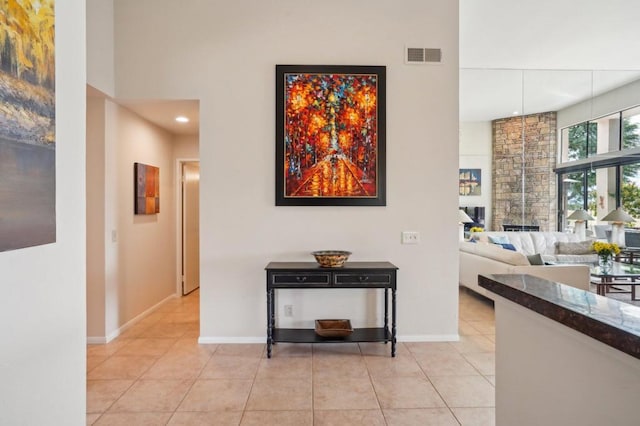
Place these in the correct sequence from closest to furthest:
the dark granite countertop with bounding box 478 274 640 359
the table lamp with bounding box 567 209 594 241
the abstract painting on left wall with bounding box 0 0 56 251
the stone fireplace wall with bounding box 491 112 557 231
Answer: the dark granite countertop with bounding box 478 274 640 359
the abstract painting on left wall with bounding box 0 0 56 251
the table lamp with bounding box 567 209 594 241
the stone fireplace wall with bounding box 491 112 557 231

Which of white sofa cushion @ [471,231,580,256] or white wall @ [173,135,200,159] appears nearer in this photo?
white wall @ [173,135,200,159]

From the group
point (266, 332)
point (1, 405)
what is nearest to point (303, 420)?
point (266, 332)

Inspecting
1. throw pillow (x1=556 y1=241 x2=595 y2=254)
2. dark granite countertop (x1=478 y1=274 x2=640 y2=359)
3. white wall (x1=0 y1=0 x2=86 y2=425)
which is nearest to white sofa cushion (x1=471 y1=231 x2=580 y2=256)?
throw pillow (x1=556 y1=241 x2=595 y2=254)

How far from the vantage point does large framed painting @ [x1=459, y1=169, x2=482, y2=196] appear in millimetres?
8773

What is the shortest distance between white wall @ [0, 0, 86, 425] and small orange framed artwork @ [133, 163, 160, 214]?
264cm

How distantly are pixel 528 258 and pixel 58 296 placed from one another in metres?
4.55

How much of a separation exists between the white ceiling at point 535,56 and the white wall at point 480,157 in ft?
2.65

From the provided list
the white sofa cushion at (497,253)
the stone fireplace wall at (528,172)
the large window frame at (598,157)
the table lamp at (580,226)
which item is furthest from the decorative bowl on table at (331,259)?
the large window frame at (598,157)

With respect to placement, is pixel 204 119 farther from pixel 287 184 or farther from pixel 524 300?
pixel 524 300

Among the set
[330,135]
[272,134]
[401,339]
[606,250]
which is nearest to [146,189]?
[272,134]

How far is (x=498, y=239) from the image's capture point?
6.33 m

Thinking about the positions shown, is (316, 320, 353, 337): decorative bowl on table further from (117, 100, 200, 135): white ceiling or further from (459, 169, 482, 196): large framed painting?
(459, 169, 482, 196): large framed painting

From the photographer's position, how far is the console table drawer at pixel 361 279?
307 centimetres

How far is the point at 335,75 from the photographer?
133 inches
